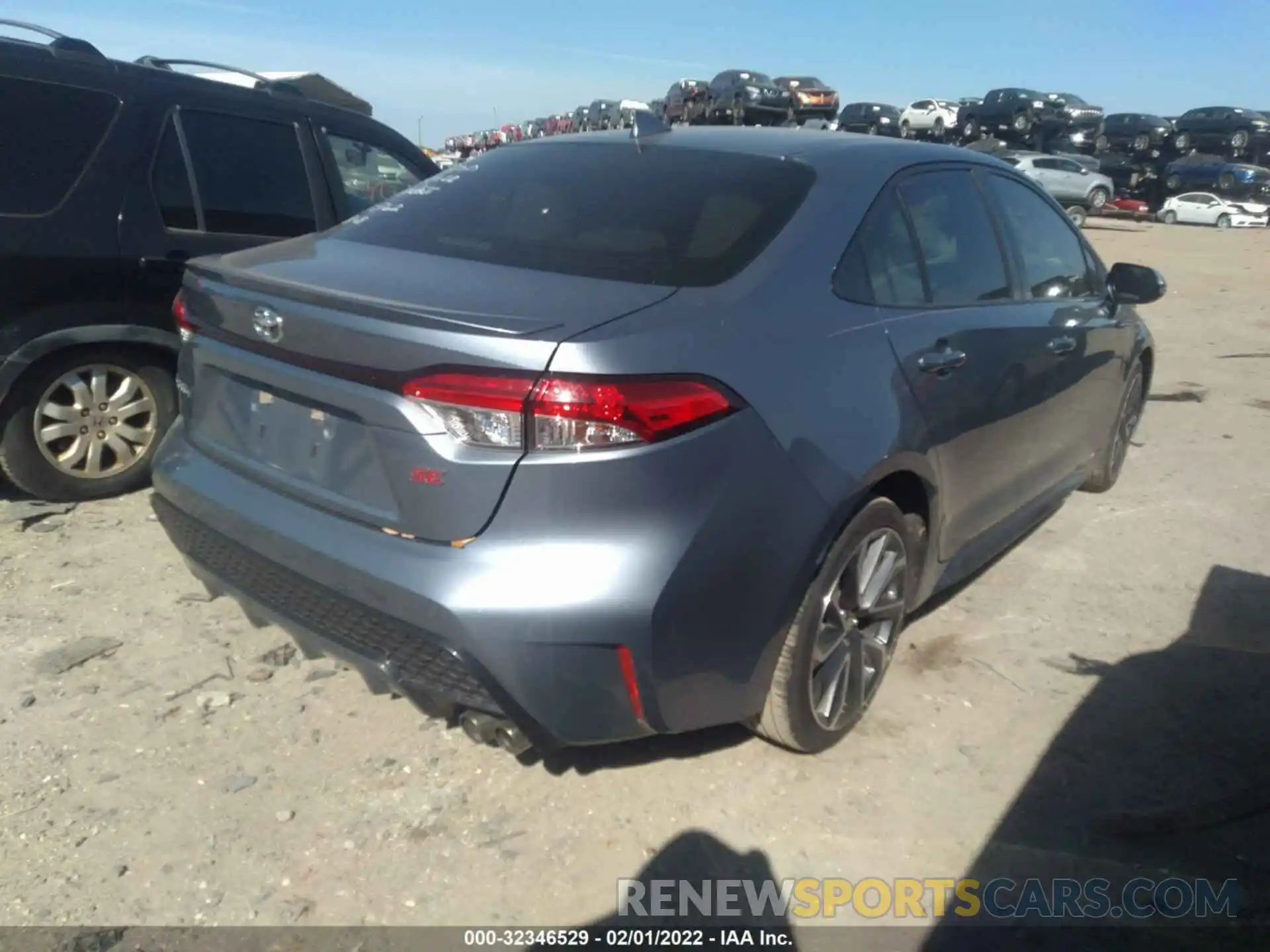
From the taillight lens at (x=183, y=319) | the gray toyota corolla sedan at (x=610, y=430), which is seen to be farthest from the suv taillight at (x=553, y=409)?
the taillight lens at (x=183, y=319)

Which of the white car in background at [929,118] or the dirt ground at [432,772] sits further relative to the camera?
the white car in background at [929,118]

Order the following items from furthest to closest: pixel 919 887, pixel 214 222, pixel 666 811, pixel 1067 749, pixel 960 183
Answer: pixel 214 222 → pixel 960 183 → pixel 1067 749 → pixel 666 811 → pixel 919 887

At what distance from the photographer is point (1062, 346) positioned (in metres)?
4.11

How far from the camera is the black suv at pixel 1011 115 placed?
3375cm

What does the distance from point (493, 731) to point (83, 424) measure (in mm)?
2964

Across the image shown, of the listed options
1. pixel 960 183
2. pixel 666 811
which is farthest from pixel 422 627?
pixel 960 183

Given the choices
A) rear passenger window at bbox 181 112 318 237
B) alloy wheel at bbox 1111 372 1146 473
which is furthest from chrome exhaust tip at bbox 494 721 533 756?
alloy wheel at bbox 1111 372 1146 473

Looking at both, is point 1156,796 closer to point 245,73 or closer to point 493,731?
point 493,731

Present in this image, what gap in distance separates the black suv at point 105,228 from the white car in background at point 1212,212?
3349cm

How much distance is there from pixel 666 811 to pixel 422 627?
915mm

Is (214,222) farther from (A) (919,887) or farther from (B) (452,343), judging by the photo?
(A) (919,887)

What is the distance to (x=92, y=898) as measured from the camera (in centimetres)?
247

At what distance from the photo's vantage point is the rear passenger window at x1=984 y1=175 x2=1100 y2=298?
3984mm

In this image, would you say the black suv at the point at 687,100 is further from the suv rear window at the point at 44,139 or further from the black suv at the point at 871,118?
the suv rear window at the point at 44,139
